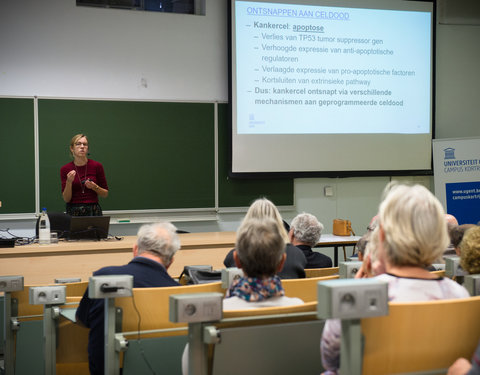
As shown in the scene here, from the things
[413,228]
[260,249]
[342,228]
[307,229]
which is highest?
[413,228]

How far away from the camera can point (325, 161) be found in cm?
676

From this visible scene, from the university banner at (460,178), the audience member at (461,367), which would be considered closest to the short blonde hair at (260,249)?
the audience member at (461,367)

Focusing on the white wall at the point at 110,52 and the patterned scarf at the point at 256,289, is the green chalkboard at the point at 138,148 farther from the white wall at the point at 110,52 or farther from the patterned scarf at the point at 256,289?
the patterned scarf at the point at 256,289

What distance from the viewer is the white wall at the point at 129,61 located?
19.3ft

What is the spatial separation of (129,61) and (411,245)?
5236mm

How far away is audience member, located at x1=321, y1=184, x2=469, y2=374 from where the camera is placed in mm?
1465

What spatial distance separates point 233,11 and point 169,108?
4.21ft

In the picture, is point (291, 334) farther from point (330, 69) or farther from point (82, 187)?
point (330, 69)

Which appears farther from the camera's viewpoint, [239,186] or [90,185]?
[239,186]

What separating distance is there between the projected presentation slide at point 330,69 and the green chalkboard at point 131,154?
55cm

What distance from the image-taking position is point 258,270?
6.10ft

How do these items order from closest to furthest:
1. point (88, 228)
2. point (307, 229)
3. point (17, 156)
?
point (307, 229), point (88, 228), point (17, 156)

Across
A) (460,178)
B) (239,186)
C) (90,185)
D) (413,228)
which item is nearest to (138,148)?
(239,186)

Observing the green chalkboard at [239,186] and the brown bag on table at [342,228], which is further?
the green chalkboard at [239,186]
